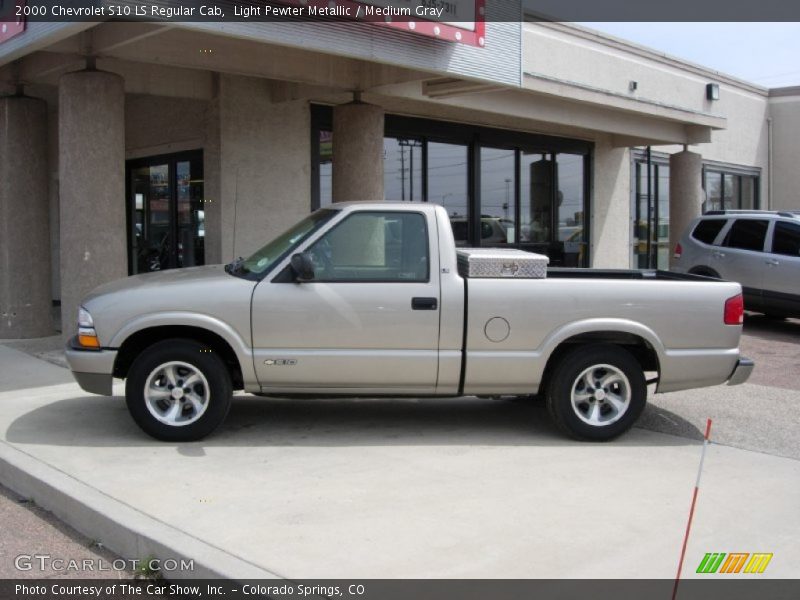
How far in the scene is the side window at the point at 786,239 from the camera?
523 inches

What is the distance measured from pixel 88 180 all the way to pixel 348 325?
Result: 4.86m

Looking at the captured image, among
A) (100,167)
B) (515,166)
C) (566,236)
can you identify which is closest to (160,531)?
(100,167)

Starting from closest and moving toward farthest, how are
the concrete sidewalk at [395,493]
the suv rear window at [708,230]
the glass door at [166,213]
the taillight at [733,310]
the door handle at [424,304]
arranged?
the concrete sidewalk at [395,493], the door handle at [424,304], the taillight at [733,310], the glass door at [166,213], the suv rear window at [708,230]

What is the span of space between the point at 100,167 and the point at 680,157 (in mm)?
12882

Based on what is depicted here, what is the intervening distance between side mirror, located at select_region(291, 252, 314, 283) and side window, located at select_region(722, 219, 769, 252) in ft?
31.5

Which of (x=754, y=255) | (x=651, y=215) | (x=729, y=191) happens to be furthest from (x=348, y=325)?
(x=729, y=191)

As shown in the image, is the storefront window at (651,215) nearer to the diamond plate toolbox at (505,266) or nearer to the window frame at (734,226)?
the window frame at (734,226)

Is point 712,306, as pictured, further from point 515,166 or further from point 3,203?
point 515,166

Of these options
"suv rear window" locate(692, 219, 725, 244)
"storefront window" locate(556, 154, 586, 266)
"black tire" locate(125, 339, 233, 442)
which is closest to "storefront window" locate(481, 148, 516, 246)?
"storefront window" locate(556, 154, 586, 266)

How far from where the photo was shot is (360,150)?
38.6 ft

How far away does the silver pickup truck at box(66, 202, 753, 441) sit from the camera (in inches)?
257

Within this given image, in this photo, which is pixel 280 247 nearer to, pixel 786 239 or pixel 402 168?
pixel 402 168

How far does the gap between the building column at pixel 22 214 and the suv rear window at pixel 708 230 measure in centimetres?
1041

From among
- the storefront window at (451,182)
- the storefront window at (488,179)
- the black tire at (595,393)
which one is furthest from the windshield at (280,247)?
the storefront window at (451,182)
